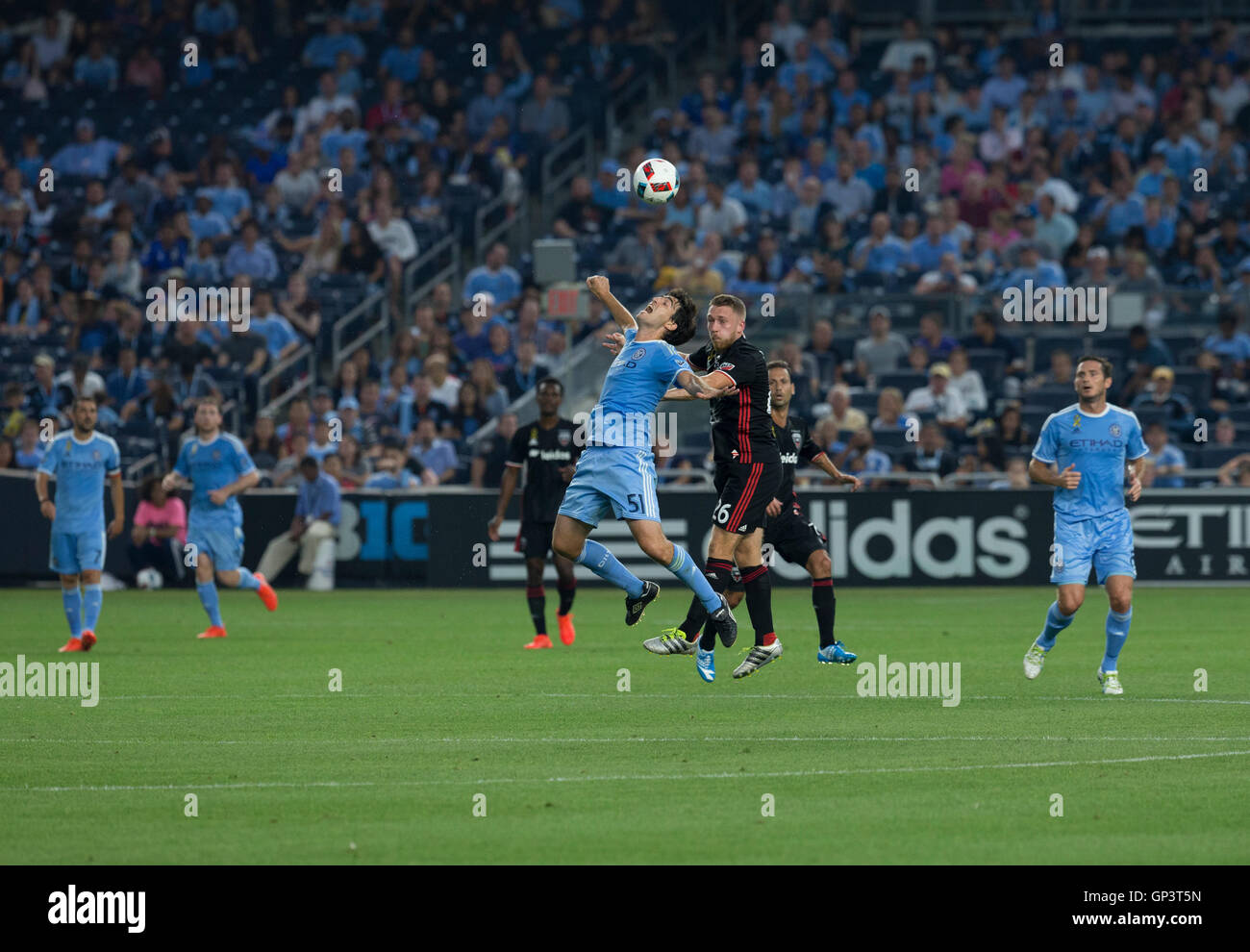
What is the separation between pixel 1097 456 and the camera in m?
13.7

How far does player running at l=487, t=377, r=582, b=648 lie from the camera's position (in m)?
18.0

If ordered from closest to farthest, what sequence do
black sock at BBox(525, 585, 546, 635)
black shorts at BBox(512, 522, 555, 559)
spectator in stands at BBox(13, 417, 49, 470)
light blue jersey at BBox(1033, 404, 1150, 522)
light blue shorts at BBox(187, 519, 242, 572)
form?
light blue jersey at BBox(1033, 404, 1150, 522), black sock at BBox(525, 585, 546, 635), black shorts at BBox(512, 522, 555, 559), light blue shorts at BBox(187, 519, 242, 572), spectator in stands at BBox(13, 417, 49, 470)

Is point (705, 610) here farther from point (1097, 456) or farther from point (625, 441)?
point (1097, 456)

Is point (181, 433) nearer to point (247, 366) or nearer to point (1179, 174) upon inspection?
point (247, 366)

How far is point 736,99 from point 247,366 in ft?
31.7

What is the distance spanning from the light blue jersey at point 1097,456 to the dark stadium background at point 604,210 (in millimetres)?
11094

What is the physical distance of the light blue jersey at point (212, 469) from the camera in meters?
18.8

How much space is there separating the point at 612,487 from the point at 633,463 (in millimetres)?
214

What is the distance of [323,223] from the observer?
102ft

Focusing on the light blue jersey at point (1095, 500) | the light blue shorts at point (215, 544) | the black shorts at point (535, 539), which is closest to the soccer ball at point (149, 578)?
the light blue shorts at point (215, 544)

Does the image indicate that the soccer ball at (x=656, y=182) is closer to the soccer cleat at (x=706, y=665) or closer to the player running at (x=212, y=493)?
the soccer cleat at (x=706, y=665)

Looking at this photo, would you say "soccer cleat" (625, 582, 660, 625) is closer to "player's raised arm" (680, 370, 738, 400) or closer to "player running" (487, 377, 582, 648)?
"player's raised arm" (680, 370, 738, 400)

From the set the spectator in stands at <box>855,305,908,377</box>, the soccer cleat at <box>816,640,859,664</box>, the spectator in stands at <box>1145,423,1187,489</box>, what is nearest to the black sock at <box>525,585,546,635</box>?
the soccer cleat at <box>816,640,859,664</box>

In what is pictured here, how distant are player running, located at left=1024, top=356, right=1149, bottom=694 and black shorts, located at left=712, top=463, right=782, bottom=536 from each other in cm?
186
